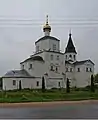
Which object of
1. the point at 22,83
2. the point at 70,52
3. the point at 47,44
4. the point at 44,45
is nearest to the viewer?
the point at 22,83

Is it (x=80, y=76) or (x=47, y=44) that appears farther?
(x=80, y=76)

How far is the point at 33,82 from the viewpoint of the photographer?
52.8 metres

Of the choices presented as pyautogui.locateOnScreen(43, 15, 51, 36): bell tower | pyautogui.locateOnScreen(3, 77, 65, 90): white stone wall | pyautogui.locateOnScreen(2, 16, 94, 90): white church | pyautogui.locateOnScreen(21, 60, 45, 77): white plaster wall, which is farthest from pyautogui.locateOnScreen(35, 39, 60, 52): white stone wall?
pyautogui.locateOnScreen(3, 77, 65, 90): white stone wall

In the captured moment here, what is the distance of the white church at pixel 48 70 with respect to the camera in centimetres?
5191

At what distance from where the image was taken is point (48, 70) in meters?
54.8

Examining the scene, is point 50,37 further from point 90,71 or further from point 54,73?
point 90,71

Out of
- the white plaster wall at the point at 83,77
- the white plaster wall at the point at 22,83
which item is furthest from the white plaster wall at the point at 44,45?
the white plaster wall at the point at 83,77

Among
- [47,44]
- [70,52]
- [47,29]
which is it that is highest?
[47,29]

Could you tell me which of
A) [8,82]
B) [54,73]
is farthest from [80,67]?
[8,82]

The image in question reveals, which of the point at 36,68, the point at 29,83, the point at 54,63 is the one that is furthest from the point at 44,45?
the point at 29,83

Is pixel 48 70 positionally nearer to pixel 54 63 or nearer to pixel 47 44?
pixel 54 63

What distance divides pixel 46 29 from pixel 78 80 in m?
14.6

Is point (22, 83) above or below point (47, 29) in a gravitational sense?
below

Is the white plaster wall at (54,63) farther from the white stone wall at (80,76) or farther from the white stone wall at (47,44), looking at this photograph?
the white stone wall at (80,76)
